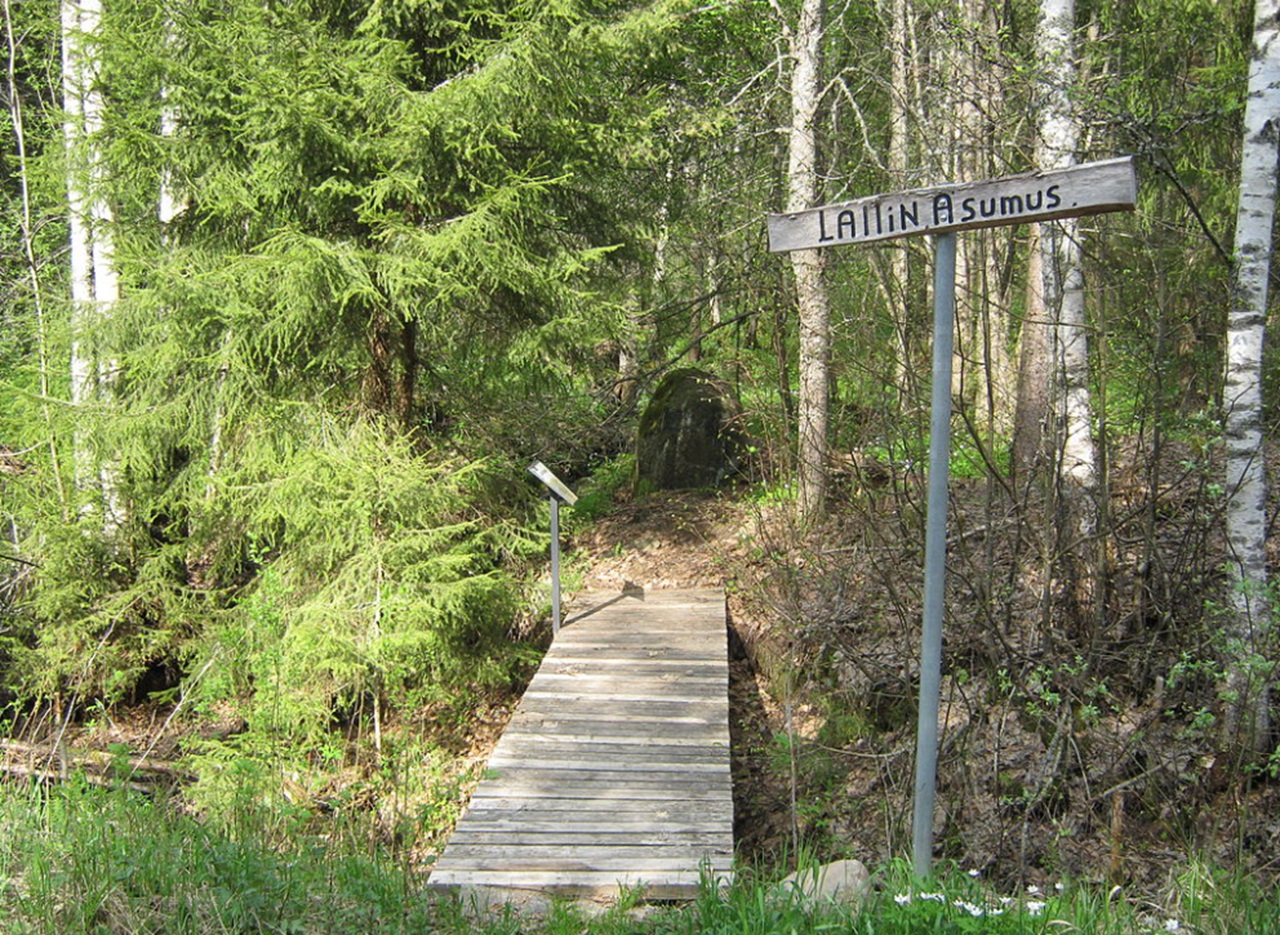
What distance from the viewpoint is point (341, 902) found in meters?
3.75

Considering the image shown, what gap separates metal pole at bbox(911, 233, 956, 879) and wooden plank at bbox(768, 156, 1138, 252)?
13 cm

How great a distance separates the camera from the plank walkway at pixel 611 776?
16.1ft

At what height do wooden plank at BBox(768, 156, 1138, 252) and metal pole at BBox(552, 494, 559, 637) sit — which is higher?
wooden plank at BBox(768, 156, 1138, 252)

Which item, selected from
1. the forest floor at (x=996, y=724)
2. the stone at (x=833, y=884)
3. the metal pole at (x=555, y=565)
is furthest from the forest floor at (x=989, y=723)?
the metal pole at (x=555, y=565)

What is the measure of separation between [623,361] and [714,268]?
5019 millimetres

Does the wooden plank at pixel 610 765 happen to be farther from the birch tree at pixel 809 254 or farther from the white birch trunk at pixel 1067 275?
the birch tree at pixel 809 254

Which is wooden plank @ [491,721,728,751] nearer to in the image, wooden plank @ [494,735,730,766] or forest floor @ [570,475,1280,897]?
wooden plank @ [494,735,730,766]

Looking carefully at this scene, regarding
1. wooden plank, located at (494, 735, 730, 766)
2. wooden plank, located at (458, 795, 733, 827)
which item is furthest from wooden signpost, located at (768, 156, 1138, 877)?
wooden plank, located at (494, 735, 730, 766)

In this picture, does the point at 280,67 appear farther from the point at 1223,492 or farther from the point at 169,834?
the point at 1223,492

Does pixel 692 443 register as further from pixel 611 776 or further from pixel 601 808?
pixel 601 808

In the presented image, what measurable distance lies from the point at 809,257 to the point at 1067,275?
3708mm

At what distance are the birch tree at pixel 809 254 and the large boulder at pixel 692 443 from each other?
2007mm

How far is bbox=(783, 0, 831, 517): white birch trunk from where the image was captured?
395 inches

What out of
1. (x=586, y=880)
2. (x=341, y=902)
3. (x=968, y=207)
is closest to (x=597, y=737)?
(x=586, y=880)
